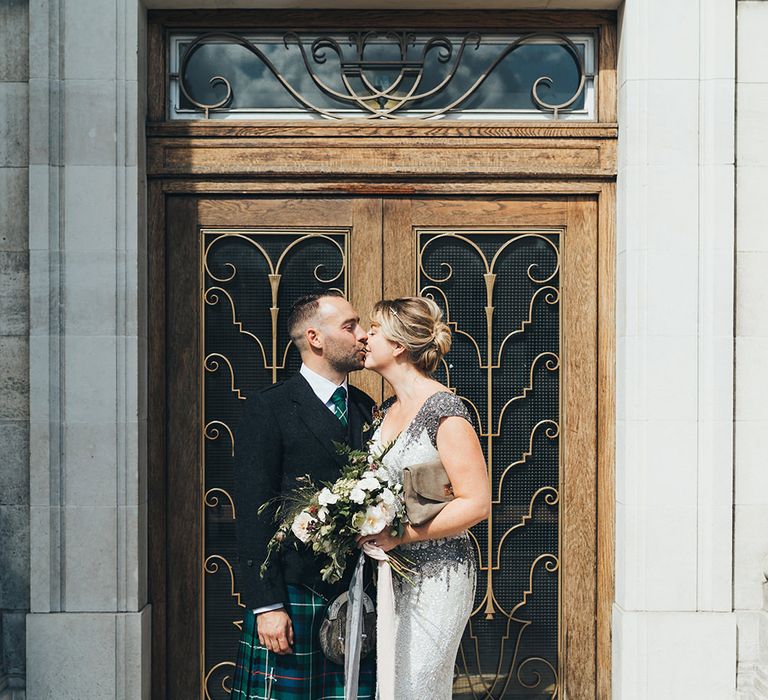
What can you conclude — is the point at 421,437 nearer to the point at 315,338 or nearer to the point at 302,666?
the point at 315,338

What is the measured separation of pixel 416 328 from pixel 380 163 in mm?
1472

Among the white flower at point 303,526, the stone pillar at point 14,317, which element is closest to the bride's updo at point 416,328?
the white flower at point 303,526

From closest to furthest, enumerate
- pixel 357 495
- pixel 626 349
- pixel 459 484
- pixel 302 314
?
1. pixel 357 495
2. pixel 459 484
3. pixel 302 314
4. pixel 626 349

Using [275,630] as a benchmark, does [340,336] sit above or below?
above

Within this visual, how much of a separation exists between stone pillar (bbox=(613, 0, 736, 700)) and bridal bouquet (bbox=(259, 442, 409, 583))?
1.61 metres

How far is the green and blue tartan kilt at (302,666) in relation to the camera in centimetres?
409

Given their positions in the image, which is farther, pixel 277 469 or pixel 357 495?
pixel 277 469

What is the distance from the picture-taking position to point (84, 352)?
479 cm

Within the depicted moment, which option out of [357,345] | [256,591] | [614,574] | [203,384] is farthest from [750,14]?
[256,591]

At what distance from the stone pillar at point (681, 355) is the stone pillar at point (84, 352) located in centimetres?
260

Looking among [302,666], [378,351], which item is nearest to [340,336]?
[378,351]

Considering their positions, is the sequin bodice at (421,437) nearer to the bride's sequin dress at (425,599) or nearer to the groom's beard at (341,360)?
the bride's sequin dress at (425,599)

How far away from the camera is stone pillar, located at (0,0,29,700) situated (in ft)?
15.8

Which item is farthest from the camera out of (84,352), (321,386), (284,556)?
(84,352)
